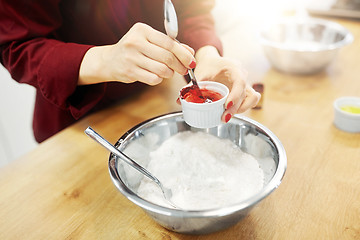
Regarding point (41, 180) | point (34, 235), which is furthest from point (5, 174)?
point (34, 235)

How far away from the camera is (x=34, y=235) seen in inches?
31.6

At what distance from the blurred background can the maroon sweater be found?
734mm

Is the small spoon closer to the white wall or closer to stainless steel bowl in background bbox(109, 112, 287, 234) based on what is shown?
stainless steel bowl in background bbox(109, 112, 287, 234)

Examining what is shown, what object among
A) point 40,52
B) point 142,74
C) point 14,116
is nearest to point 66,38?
point 40,52

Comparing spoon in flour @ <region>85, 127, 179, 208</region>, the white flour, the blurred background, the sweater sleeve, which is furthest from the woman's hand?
the blurred background

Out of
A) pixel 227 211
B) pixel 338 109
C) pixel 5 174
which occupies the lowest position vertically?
pixel 5 174

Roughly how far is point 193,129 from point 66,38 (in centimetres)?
56

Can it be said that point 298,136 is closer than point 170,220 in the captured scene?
No

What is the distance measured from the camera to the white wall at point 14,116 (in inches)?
78.7

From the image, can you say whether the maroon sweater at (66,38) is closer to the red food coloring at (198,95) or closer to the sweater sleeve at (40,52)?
the sweater sleeve at (40,52)

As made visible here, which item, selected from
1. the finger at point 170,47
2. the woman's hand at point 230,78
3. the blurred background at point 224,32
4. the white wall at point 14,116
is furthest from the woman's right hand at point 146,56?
the white wall at point 14,116

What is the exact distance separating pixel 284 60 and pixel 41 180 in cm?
107

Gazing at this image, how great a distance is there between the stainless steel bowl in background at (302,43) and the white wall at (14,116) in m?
1.48

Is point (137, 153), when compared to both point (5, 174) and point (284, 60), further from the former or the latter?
point (284, 60)
